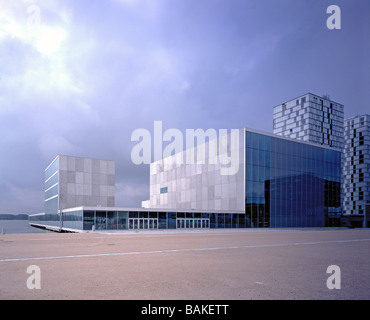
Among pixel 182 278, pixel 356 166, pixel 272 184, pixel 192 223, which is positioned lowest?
pixel 192 223

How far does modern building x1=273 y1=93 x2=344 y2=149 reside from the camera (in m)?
136

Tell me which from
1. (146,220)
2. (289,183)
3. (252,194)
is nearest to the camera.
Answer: (146,220)

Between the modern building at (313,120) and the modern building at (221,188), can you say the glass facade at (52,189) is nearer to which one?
the modern building at (221,188)

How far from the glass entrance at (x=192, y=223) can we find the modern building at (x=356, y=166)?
95298mm

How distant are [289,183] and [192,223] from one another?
73.5 ft

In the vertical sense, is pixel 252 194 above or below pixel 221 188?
below

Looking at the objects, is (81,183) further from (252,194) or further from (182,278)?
(182,278)

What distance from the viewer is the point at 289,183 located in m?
65.2

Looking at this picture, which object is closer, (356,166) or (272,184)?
(272,184)

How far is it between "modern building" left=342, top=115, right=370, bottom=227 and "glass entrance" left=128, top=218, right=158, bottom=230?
104677 millimetres

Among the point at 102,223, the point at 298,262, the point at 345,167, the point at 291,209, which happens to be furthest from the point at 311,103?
the point at 298,262

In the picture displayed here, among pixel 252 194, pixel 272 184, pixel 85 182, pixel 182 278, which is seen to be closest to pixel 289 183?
pixel 272 184

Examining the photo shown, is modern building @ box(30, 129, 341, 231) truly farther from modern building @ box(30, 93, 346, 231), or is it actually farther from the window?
the window
